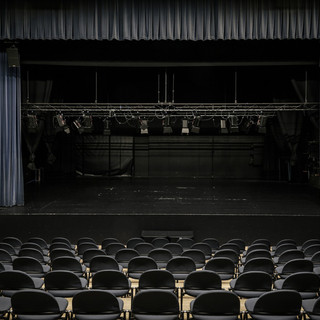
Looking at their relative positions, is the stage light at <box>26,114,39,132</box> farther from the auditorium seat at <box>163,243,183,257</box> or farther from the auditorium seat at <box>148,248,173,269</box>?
the auditorium seat at <box>148,248,173,269</box>

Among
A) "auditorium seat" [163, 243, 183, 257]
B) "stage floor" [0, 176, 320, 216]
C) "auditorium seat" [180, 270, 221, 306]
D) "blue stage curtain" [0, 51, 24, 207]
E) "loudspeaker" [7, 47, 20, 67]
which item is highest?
"loudspeaker" [7, 47, 20, 67]

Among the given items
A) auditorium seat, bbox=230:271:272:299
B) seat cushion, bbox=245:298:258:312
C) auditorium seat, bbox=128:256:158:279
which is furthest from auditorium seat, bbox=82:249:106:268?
seat cushion, bbox=245:298:258:312

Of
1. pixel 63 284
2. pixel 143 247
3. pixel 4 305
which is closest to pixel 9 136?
pixel 143 247

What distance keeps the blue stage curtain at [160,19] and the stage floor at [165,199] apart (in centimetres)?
451

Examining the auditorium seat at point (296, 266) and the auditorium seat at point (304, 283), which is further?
the auditorium seat at point (296, 266)

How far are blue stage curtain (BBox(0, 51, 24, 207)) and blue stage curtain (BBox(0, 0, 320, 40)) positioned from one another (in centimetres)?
124

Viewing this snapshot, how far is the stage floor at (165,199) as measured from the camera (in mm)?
11539

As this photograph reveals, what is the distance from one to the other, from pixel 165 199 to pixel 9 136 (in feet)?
16.1

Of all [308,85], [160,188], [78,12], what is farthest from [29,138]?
[308,85]

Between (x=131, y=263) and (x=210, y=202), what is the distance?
6.60 m

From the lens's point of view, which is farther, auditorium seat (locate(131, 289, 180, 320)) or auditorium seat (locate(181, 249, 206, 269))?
auditorium seat (locate(181, 249, 206, 269))

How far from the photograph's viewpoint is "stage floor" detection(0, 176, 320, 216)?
1154 centimetres

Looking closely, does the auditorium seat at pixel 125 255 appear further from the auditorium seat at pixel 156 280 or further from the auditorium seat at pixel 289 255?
the auditorium seat at pixel 289 255

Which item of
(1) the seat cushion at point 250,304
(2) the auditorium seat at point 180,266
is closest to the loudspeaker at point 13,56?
(2) the auditorium seat at point 180,266
